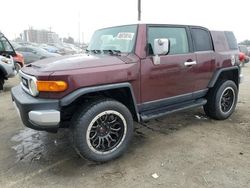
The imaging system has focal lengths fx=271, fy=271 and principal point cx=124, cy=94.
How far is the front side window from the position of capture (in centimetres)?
397

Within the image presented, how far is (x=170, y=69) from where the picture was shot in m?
4.07

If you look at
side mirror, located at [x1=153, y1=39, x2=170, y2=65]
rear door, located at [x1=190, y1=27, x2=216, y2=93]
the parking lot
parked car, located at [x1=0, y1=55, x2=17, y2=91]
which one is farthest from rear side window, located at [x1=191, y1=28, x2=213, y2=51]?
parked car, located at [x1=0, y1=55, x2=17, y2=91]

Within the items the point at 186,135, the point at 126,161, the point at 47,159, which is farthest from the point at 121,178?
the point at 186,135

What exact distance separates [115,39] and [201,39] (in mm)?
1575

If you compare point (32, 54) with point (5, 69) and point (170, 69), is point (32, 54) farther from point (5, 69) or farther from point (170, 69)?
point (170, 69)

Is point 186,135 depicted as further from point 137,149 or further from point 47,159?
point 47,159

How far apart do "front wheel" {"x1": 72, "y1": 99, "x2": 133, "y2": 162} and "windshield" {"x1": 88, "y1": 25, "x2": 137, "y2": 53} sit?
3.01 feet

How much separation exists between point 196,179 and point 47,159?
196 centimetres

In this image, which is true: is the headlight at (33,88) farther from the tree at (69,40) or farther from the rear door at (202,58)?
the tree at (69,40)

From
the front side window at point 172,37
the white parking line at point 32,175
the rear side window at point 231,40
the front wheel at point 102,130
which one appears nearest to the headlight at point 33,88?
the front wheel at point 102,130

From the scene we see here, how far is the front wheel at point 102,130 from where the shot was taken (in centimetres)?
328

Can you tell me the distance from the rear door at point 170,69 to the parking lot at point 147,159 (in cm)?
71

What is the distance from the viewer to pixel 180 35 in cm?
441

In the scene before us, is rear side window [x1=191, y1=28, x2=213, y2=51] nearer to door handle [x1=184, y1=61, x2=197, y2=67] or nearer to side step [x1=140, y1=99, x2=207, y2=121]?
door handle [x1=184, y1=61, x2=197, y2=67]
